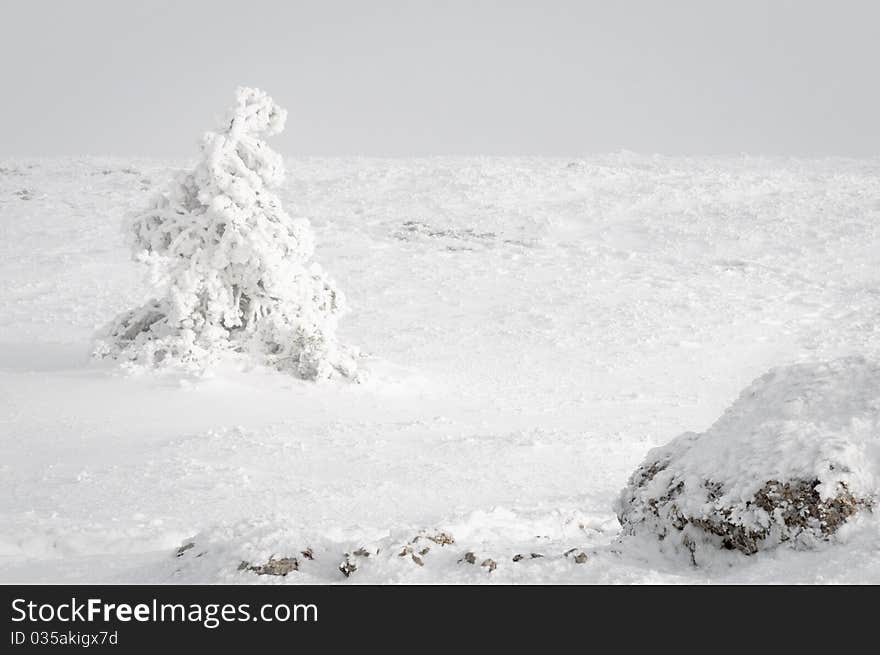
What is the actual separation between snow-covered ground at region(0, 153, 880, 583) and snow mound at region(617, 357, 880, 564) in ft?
0.50

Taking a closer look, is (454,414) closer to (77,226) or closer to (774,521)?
(774,521)

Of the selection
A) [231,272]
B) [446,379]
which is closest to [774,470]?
[446,379]

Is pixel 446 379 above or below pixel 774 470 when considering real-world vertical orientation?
above

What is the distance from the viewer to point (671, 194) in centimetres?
3162

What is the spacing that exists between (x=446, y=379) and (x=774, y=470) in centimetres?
1068

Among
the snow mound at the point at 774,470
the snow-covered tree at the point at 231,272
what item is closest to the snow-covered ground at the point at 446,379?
the snow mound at the point at 774,470

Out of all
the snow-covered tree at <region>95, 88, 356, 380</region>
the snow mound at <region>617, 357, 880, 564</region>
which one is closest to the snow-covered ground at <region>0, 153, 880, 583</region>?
the snow mound at <region>617, 357, 880, 564</region>

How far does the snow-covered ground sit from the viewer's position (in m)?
5.41

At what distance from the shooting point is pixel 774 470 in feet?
13.8

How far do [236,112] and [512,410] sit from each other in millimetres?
7132

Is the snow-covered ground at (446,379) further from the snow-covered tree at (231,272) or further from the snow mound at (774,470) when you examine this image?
the snow-covered tree at (231,272)

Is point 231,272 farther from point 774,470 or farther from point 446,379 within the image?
point 774,470

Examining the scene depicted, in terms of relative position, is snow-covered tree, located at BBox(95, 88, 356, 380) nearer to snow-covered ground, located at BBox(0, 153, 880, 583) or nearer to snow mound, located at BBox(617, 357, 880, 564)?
snow-covered ground, located at BBox(0, 153, 880, 583)
